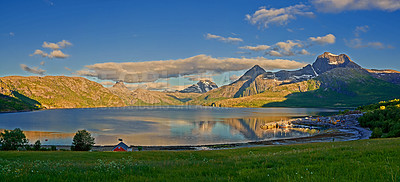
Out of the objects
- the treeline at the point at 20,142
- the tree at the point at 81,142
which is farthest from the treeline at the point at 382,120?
the treeline at the point at 20,142

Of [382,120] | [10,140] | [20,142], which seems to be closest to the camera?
[10,140]

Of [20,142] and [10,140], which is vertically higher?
[10,140]

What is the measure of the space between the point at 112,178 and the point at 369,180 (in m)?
8.39

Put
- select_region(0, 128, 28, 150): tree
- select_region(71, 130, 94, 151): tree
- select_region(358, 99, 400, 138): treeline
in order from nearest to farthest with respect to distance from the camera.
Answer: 1. select_region(0, 128, 28, 150): tree
2. select_region(71, 130, 94, 151): tree
3. select_region(358, 99, 400, 138): treeline

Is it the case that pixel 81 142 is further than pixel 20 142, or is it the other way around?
pixel 81 142

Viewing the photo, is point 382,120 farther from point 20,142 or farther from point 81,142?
point 20,142

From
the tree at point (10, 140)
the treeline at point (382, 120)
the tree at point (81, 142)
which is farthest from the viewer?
the treeline at point (382, 120)

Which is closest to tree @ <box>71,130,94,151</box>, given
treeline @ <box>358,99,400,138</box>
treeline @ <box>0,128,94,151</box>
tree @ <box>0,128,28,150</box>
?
treeline @ <box>0,128,94,151</box>

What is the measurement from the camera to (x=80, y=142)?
67812 millimetres

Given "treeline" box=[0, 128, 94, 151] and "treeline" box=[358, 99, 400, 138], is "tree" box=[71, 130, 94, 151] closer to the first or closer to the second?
"treeline" box=[0, 128, 94, 151]

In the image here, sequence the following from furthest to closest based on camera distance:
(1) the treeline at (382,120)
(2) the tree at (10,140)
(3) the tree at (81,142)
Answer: (1) the treeline at (382,120)
(3) the tree at (81,142)
(2) the tree at (10,140)

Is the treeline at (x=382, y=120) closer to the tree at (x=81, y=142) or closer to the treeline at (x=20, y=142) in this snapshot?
the tree at (x=81, y=142)

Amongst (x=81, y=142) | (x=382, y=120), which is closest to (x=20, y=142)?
(x=81, y=142)

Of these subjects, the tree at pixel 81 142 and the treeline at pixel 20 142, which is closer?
the treeline at pixel 20 142
